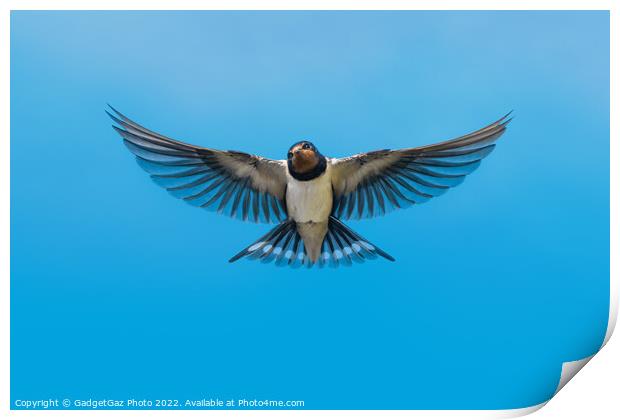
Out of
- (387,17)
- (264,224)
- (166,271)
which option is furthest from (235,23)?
(166,271)

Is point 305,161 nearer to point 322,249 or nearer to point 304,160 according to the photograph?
point 304,160

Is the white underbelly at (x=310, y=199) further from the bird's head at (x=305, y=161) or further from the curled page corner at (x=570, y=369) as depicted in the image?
the curled page corner at (x=570, y=369)

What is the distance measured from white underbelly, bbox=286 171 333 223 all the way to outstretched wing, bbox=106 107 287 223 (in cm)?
3

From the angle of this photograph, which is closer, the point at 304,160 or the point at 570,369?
the point at 304,160

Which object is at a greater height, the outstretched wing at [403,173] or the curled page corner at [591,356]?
the outstretched wing at [403,173]

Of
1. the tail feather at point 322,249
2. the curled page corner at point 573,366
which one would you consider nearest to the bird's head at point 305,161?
the tail feather at point 322,249

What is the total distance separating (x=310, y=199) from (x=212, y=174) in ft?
0.91

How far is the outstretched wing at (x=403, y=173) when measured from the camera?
6.97 feet

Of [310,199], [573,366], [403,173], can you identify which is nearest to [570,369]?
[573,366]

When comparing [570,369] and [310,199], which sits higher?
[310,199]

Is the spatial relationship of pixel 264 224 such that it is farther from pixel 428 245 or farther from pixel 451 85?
pixel 451 85

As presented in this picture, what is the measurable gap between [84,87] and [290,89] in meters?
0.56

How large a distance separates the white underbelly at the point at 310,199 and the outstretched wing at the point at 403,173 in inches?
0.9

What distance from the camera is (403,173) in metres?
2.16
